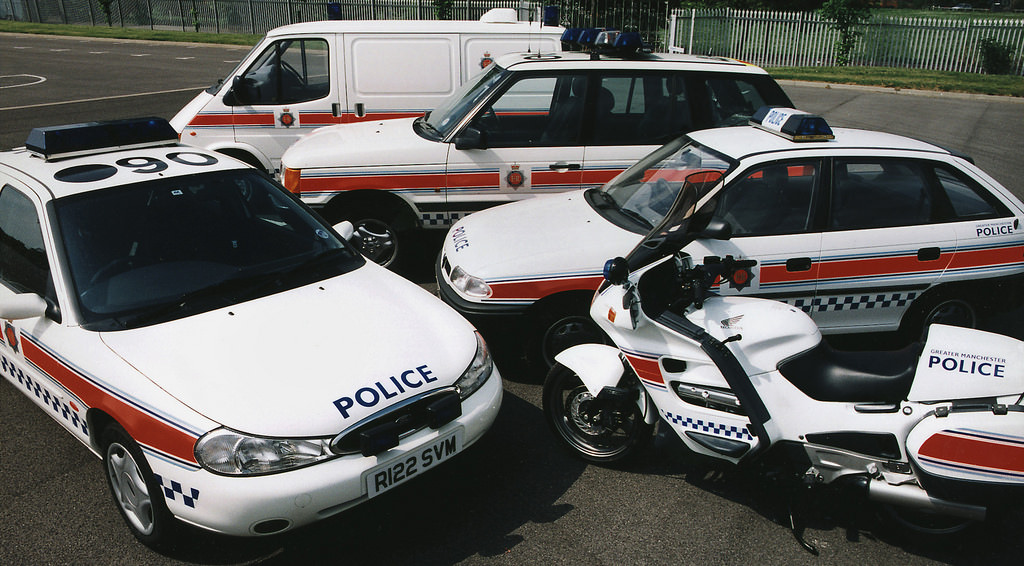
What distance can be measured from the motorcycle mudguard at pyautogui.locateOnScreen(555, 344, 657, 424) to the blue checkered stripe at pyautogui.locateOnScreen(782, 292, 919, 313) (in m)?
1.53

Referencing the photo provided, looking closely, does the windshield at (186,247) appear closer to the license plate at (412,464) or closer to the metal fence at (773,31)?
the license plate at (412,464)

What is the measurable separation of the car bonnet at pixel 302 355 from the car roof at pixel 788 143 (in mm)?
2349

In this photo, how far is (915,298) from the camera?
5.13m

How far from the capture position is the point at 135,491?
3.44 meters

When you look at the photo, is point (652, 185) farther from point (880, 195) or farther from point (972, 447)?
point (972, 447)

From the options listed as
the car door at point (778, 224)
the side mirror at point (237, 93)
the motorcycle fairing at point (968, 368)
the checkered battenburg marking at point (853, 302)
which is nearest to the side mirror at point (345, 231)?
the car door at point (778, 224)

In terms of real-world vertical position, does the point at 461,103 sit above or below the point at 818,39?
below

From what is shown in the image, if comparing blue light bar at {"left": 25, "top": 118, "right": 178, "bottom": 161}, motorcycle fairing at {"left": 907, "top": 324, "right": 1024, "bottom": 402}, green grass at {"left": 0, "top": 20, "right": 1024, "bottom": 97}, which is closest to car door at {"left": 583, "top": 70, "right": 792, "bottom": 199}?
blue light bar at {"left": 25, "top": 118, "right": 178, "bottom": 161}

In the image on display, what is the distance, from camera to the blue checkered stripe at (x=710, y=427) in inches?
145

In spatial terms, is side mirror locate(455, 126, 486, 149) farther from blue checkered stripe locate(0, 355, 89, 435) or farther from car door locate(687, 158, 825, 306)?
blue checkered stripe locate(0, 355, 89, 435)

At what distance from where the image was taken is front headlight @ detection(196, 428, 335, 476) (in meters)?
3.07

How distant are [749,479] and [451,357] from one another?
177cm

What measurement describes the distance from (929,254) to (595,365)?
257 cm

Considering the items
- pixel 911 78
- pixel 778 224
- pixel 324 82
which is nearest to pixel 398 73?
pixel 324 82
